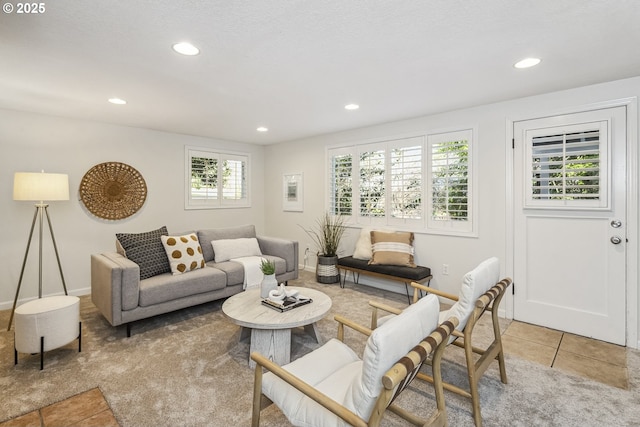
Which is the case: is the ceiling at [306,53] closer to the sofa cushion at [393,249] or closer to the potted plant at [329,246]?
the sofa cushion at [393,249]

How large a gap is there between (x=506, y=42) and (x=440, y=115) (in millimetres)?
1826

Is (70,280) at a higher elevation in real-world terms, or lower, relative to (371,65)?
lower

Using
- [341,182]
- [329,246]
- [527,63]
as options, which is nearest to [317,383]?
[527,63]

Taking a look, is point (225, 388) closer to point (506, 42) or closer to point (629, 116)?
point (506, 42)

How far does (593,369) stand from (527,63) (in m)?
2.45

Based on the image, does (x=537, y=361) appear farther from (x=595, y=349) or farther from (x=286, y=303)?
(x=286, y=303)

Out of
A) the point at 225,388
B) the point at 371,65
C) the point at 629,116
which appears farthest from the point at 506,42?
the point at 225,388

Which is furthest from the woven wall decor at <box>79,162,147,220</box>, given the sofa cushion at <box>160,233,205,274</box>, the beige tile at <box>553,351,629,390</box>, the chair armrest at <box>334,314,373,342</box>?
the beige tile at <box>553,351,629,390</box>

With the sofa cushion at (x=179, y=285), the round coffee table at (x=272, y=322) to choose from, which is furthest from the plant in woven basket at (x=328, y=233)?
the round coffee table at (x=272, y=322)

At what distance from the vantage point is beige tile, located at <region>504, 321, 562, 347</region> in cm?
295

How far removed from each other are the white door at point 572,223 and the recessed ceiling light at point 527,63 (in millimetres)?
962

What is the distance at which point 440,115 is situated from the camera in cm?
395

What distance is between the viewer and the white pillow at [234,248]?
4.16 meters

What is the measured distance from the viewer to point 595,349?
2.79 metres
